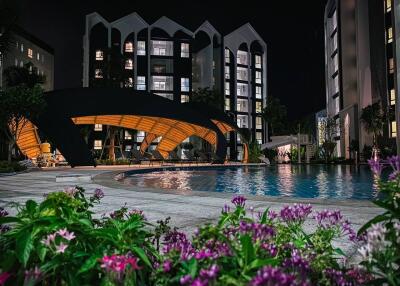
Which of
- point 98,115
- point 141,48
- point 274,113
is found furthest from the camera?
point 274,113

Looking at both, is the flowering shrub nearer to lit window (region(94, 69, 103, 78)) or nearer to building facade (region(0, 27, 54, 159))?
building facade (region(0, 27, 54, 159))

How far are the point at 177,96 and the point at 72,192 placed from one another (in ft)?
238

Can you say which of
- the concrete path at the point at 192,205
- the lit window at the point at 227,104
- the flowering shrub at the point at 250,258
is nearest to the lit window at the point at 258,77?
the lit window at the point at 227,104

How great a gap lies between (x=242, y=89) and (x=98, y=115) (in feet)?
203

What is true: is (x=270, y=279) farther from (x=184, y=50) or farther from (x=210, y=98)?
(x=184, y=50)

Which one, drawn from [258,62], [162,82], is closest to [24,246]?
[162,82]

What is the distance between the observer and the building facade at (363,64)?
43.4 metres

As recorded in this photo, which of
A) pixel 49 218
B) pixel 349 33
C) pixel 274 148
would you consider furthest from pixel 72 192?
pixel 349 33

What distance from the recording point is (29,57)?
65875 mm

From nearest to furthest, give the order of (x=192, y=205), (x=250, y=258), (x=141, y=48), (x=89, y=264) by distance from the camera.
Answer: (x=250, y=258), (x=89, y=264), (x=192, y=205), (x=141, y=48)

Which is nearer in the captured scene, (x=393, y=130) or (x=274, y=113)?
(x=393, y=130)

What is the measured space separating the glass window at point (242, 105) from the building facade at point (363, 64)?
22993 mm

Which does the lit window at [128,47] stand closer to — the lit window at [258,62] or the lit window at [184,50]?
the lit window at [184,50]

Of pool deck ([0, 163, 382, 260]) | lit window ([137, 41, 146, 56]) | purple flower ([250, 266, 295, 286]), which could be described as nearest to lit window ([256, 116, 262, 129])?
lit window ([137, 41, 146, 56])
